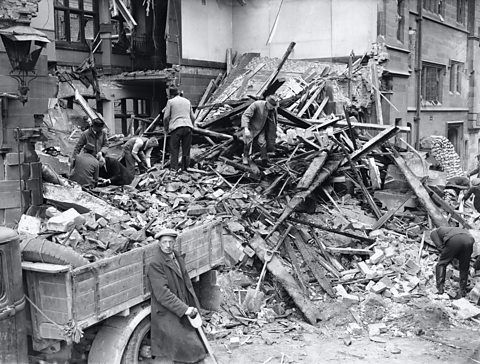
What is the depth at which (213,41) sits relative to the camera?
831 inches

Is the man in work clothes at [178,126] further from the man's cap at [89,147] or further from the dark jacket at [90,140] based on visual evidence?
the man's cap at [89,147]

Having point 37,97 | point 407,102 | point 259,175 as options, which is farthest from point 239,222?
point 407,102

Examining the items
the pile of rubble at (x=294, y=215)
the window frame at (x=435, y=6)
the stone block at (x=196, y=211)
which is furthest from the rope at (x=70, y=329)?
the window frame at (x=435, y=6)

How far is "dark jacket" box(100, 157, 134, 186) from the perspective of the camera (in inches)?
453

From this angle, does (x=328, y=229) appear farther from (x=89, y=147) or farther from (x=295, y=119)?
(x=89, y=147)

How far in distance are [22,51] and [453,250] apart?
7.85 m

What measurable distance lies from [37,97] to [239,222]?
168 inches

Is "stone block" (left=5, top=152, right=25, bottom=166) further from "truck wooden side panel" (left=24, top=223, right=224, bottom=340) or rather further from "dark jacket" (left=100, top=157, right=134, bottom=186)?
"truck wooden side panel" (left=24, top=223, right=224, bottom=340)

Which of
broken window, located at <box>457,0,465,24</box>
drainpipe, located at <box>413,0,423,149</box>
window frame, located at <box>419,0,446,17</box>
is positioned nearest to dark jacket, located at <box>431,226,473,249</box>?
drainpipe, located at <box>413,0,423,149</box>

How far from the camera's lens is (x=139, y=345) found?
6375mm

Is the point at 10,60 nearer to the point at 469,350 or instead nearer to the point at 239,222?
the point at 239,222

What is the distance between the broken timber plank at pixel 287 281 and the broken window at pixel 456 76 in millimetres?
21992

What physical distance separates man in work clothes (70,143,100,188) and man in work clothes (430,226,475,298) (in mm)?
6445

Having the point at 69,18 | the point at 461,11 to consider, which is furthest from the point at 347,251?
the point at 461,11
